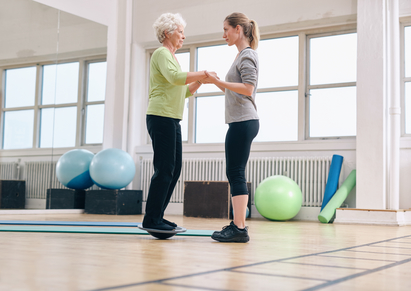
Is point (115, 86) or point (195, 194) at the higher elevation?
point (115, 86)

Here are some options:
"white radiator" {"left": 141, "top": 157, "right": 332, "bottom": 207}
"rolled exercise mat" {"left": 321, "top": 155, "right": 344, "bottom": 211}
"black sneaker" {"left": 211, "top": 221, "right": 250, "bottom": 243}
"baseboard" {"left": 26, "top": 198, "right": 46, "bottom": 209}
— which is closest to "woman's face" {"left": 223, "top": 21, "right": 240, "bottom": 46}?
"black sneaker" {"left": 211, "top": 221, "right": 250, "bottom": 243}

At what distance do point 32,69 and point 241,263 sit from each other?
15.7ft

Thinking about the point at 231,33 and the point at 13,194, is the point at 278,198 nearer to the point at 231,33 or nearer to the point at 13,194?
the point at 231,33

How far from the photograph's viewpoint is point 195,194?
5660 millimetres

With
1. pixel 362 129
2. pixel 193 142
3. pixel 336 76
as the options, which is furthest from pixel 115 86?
pixel 362 129

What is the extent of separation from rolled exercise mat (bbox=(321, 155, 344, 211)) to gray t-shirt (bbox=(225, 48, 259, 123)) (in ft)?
10.1

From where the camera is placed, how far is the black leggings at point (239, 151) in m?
2.48

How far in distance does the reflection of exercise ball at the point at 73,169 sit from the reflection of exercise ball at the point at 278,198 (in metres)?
2.21

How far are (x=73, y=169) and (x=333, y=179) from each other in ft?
10.1

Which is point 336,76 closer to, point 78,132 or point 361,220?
point 361,220

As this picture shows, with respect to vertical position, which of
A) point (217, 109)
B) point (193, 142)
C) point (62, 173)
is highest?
point (217, 109)

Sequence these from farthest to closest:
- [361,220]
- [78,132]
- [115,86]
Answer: [115,86] → [78,132] → [361,220]

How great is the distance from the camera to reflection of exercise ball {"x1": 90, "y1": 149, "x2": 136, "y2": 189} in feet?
18.9

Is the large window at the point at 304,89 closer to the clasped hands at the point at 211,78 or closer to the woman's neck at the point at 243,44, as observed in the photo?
the woman's neck at the point at 243,44
